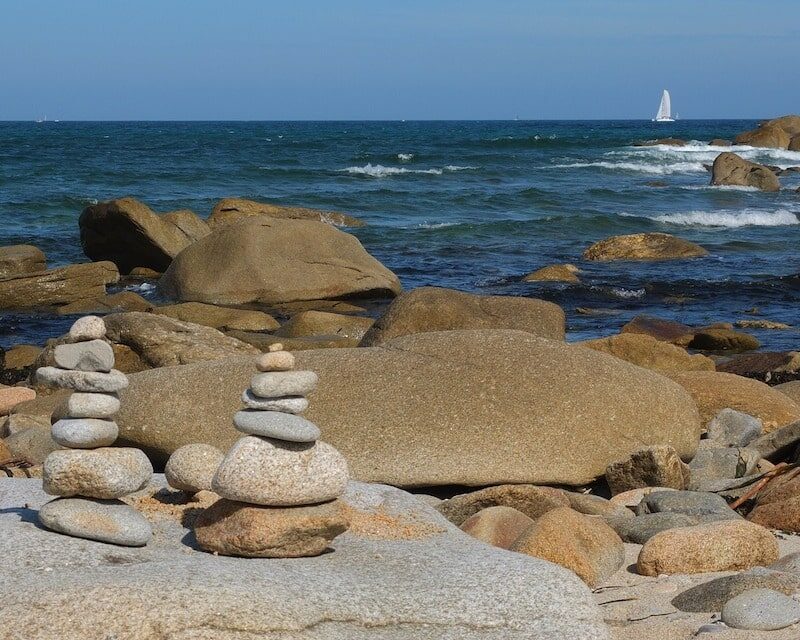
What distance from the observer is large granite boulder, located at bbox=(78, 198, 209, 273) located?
18312 mm

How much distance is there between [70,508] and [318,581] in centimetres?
99

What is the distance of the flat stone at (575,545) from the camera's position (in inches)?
204

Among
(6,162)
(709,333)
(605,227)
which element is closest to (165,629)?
(709,333)

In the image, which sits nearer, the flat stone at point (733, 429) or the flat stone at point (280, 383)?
the flat stone at point (280, 383)

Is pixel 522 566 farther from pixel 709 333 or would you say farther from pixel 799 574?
pixel 709 333

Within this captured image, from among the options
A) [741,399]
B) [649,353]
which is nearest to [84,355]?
[741,399]

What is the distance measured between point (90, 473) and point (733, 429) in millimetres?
5076

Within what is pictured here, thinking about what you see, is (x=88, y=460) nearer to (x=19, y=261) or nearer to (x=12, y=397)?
(x=12, y=397)

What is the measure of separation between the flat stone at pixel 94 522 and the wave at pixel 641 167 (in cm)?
4243

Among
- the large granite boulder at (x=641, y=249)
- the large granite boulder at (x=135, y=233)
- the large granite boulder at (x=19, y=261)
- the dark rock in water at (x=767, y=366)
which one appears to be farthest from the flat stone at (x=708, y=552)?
the large granite boulder at (x=641, y=249)

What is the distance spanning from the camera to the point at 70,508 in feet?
14.5

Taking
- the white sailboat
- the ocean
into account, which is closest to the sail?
the white sailboat

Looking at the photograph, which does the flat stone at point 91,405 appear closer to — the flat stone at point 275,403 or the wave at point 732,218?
the flat stone at point 275,403

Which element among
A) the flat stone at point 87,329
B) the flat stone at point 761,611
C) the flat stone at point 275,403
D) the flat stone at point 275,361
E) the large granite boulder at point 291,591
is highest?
the flat stone at point 87,329
